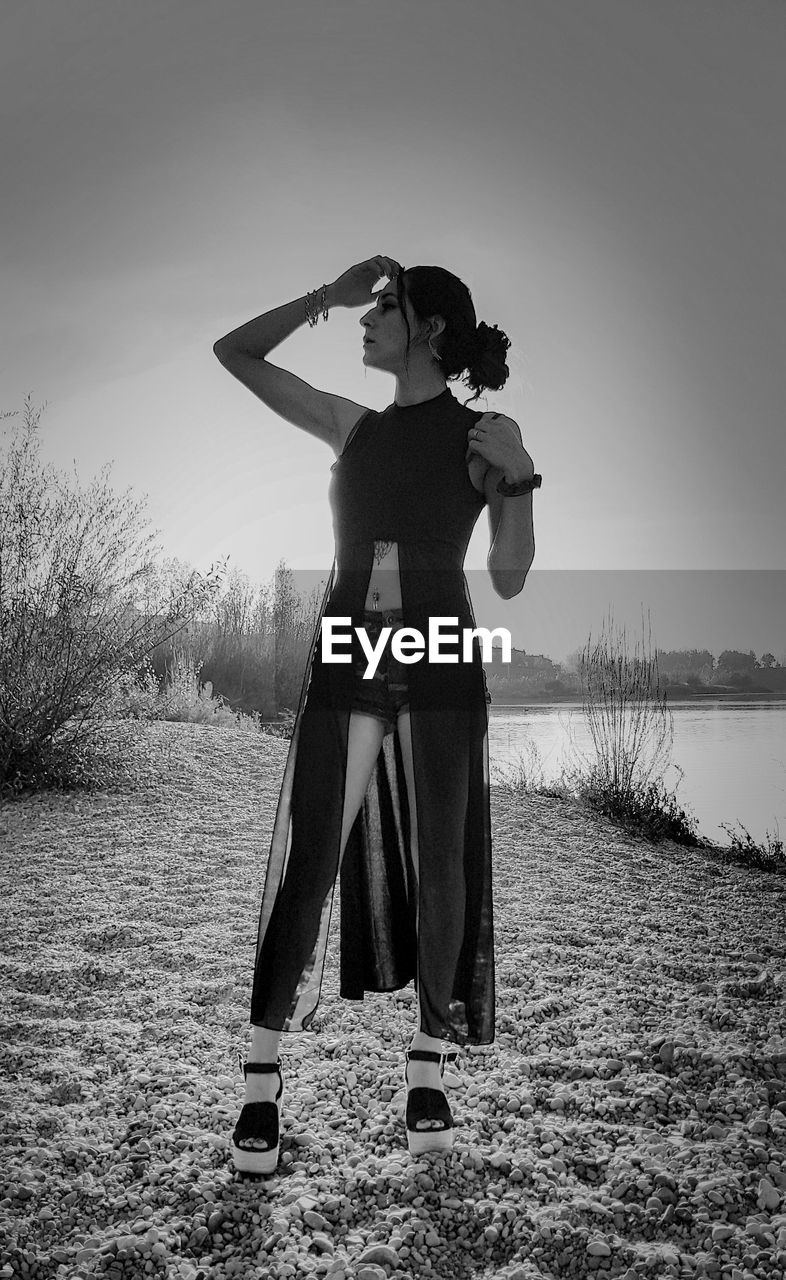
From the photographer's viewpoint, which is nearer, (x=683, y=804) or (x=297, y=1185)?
(x=297, y=1185)

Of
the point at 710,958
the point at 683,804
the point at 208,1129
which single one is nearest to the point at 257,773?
the point at 683,804

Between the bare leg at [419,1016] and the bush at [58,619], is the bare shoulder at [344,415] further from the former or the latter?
the bush at [58,619]

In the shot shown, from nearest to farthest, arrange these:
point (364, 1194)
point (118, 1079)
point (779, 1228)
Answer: point (779, 1228), point (364, 1194), point (118, 1079)

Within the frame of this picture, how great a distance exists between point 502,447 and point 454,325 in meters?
0.28

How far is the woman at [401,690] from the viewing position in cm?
148

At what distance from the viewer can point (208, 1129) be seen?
1.67m

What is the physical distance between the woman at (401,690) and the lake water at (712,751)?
362 cm

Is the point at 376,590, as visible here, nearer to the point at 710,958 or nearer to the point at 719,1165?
the point at 719,1165

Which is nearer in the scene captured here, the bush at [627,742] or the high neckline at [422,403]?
the high neckline at [422,403]

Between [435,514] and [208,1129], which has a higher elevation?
[435,514]

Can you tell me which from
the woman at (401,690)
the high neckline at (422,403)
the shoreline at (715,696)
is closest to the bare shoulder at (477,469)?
the woman at (401,690)

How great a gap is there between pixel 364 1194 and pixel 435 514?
3.75 ft

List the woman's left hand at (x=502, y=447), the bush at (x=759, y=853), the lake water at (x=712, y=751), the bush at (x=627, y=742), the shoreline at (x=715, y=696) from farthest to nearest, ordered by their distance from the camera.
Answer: the shoreline at (x=715, y=696), the lake water at (x=712, y=751), the bush at (x=627, y=742), the bush at (x=759, y=853), the woman's left hand at (x=502, y=447)

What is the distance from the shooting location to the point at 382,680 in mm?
1512
